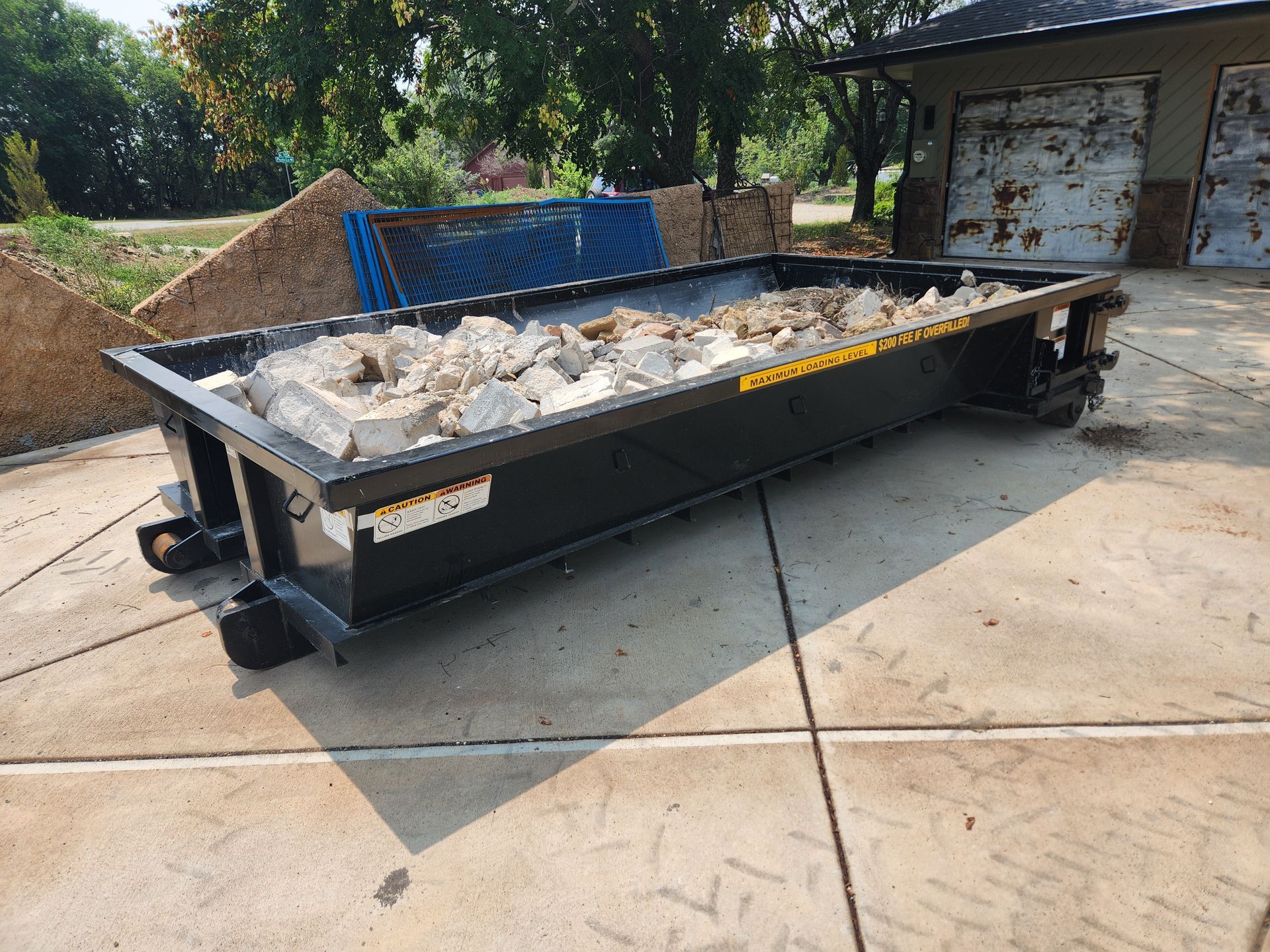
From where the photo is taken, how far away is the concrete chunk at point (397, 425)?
281 centimetres

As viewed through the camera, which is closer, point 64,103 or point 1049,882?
point 1049,882

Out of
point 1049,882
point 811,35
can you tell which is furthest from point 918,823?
point 811,35

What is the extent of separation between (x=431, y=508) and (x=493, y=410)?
2.01 ft

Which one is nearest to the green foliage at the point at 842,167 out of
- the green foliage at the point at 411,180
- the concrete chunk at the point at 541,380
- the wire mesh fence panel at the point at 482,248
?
the green foliage at the point at 411,180

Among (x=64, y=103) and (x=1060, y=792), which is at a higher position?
(x=64, y=103)

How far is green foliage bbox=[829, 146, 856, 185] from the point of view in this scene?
3534 centimetres

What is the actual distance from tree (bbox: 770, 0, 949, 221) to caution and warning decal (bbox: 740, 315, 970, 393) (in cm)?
1308

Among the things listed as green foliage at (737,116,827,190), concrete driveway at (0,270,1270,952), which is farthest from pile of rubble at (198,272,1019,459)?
green foliage at (737,116,827,190)

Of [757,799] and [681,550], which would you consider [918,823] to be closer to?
[757,799]

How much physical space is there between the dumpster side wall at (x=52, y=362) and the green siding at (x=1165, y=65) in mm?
11089

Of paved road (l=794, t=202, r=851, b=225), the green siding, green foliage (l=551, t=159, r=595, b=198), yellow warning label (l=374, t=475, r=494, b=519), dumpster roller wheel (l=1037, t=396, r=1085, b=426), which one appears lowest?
dumpster roller wheel (l=1037, t=396, r=1085, b=426)

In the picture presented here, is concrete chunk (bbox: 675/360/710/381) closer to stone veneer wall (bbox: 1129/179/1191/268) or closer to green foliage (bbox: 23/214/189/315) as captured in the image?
green foliage (bbox: 23/214/189/315)

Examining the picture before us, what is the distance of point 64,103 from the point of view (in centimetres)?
4428

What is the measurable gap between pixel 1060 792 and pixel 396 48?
35.4 ft
